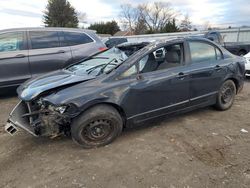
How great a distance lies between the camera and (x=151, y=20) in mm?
64188

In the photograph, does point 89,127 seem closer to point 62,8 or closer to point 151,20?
point 62,8

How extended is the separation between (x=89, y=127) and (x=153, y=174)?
1.10 metres

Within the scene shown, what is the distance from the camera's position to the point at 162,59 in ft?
14.6

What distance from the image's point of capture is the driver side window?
423cm

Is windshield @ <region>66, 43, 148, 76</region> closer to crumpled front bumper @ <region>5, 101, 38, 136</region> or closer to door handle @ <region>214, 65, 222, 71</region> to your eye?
crumpled front bumper @ <region>5, 101, 38, 136</region>

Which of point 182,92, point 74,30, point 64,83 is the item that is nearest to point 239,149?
point 182,92

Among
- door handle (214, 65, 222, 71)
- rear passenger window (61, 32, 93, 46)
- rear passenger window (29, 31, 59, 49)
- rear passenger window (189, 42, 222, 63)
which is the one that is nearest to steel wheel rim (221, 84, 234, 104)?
door handle (214, 65, 222, 71)

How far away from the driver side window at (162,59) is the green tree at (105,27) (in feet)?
176

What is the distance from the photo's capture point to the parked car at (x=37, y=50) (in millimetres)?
6270

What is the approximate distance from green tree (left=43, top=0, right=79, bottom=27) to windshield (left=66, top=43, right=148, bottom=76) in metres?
50.6

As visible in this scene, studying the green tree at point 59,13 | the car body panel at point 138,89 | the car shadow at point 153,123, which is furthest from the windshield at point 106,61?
the green tree at point 59,13

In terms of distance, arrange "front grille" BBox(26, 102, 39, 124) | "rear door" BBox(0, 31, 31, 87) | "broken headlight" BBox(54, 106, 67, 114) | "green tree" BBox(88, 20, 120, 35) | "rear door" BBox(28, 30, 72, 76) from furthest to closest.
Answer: "green tree" BBox(88, 20, 120, 35), "rear door" BBox(28, 30, 72, 76), "rear door" BBox(0, 31, 31, 87), "front grille" BBox(26, 102, 39, 124), "broken headlight" BBox(54, 106, 67, 114)

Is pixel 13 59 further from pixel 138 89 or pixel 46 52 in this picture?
pixel 138 89

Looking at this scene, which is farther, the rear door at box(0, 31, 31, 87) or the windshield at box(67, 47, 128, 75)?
the rear door at box(0, 31, 31, 87)
